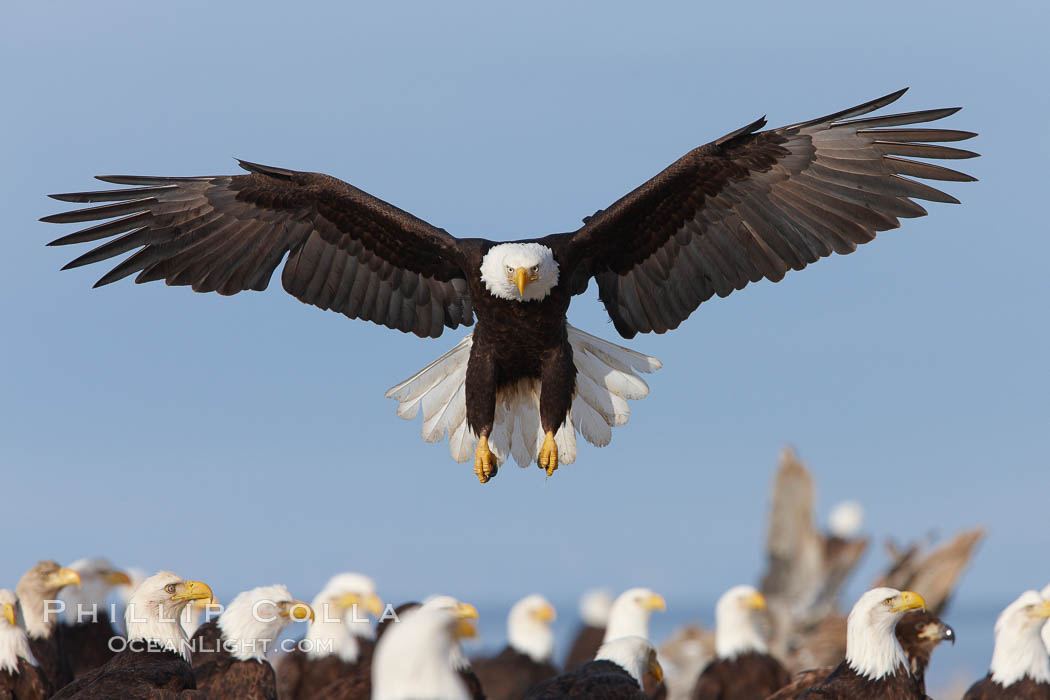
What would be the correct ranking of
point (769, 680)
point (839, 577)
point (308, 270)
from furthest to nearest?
point (839, 577), point (769, 680), point (308, 270)

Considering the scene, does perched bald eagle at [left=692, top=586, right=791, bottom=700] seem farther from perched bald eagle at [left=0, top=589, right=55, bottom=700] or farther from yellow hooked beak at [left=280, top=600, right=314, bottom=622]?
perched bald eagle at [left=0, top=589, right=55, bottom=700]

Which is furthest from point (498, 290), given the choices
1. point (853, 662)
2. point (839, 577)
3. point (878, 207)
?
point (839, 577)

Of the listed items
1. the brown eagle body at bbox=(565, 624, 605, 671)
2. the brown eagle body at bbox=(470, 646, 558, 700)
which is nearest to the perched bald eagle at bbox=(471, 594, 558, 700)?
the brown eagle body at bbox=(470, 646, 558, 700)

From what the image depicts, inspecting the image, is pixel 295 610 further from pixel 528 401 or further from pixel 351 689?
pixel 528 401

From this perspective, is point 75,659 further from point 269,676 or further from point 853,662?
point 853,662

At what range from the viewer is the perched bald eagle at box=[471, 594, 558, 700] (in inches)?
352

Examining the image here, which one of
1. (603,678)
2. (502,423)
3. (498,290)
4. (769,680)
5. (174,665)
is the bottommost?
(769,680)

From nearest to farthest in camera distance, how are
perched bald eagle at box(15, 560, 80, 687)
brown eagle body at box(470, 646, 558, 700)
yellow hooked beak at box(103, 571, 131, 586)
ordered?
1. perched bald eagle at box(15, 560, 80, 687)
2. yellow hooked beak at box(103, 571, 131, 586)
3. brown eagle body at box(470, 646, 558, 700)

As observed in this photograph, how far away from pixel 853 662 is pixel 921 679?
674 millimetres

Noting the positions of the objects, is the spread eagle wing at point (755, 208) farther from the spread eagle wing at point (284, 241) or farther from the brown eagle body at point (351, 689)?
the brown eagle body at point (351, 689)

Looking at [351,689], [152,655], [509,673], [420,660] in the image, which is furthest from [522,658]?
[420,660]

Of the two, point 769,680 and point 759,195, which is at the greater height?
point 759,195

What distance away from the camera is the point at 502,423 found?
7.01 meters

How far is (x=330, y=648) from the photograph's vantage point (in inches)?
287
